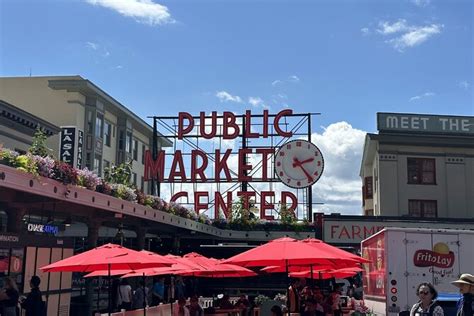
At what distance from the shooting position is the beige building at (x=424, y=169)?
→ 35.7 metres

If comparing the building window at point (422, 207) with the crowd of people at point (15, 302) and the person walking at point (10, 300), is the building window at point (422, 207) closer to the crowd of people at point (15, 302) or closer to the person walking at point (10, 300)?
the crowd of people at point (15, 302)

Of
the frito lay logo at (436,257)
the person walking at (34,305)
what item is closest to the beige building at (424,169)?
the frito lay logo at (436,257)

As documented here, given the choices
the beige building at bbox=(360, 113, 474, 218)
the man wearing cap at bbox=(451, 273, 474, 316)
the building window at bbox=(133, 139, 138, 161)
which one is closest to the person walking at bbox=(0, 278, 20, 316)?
the man wearing cap at bbox=(451, 273, 474, 316)

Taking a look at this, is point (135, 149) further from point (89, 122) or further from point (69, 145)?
point (69, 145)

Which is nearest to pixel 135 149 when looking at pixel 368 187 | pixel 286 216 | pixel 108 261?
pixel 368 187

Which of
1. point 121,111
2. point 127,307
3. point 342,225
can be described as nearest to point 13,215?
point 127,307

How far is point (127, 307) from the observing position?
1717 centimetres

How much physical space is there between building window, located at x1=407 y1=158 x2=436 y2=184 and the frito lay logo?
23464 millimetres

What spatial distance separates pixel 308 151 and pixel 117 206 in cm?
2011

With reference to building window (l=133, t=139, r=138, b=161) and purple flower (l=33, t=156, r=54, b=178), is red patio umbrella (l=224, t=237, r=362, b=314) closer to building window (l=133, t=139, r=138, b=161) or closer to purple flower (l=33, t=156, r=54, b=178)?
purple flower (l=33, t=156, r=54, b=178)

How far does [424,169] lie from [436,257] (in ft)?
78.4

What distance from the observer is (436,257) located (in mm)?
13305

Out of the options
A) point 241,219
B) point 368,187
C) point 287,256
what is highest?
point 368,187

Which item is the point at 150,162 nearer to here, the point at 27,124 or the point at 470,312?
the point at 27,124
